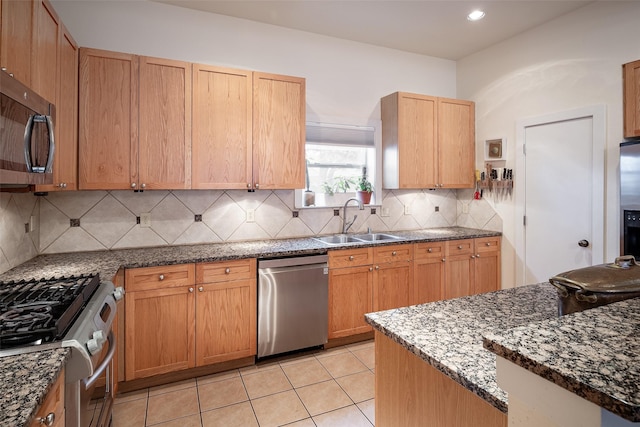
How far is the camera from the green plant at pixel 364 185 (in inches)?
146

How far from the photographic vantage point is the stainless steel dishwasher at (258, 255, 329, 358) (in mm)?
2719

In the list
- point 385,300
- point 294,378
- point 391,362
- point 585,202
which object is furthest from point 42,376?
point 585,202

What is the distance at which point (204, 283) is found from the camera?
2.55 metres

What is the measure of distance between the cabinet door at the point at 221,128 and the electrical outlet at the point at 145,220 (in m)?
0.53

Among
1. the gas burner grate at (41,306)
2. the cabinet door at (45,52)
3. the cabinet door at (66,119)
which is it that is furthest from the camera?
the cabinet door at (66,119)

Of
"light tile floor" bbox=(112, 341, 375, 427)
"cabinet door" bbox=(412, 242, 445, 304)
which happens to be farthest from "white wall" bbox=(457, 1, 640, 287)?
"light tile floor" bbox=(112, 341, 375, 427)

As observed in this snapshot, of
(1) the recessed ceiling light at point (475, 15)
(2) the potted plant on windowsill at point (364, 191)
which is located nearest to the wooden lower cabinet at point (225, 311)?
(2) the potted plant on windowsill at point (364, 191)

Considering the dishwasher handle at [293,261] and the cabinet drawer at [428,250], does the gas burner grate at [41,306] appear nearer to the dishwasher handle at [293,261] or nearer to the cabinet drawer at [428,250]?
the dishwasher handle at [293,261]

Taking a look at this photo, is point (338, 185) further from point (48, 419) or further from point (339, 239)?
point (48, 419)

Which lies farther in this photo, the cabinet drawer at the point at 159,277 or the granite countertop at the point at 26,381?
the cabinet drawer at the point at 159,277

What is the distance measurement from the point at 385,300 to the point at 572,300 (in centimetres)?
229

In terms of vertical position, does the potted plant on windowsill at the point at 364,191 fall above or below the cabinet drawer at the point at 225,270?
above

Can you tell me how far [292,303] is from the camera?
2.81 meters

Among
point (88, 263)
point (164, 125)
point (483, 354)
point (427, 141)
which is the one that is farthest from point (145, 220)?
point (427, 141)
